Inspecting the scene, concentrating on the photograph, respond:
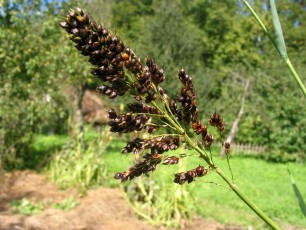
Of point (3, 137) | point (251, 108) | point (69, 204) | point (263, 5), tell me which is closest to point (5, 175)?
point (3, 137)

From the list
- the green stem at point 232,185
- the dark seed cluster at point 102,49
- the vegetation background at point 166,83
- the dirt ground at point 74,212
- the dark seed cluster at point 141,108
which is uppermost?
the vegetation background at point 166,83

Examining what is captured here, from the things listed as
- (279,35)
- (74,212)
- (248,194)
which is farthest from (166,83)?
(279,35)

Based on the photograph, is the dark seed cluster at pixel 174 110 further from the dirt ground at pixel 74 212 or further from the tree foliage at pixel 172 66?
the dirt ground at pixel 74 212

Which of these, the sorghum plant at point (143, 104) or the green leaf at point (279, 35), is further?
the green leaf at point (279, 35)

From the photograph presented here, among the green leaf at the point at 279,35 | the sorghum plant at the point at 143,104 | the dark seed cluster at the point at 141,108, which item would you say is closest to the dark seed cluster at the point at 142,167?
the sorghum plant at the point at 143,104

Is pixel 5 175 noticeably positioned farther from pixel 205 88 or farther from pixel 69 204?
pixel 205 88
